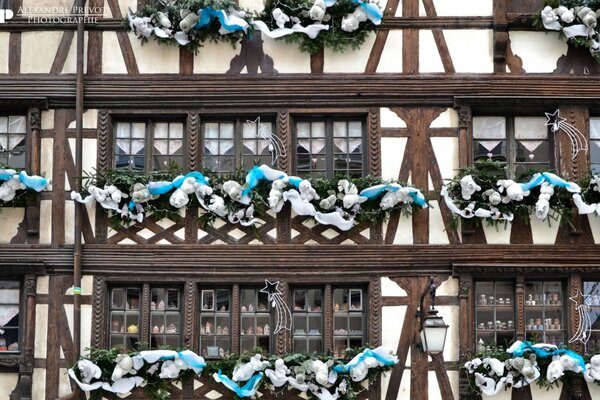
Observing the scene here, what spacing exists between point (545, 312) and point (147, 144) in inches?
235

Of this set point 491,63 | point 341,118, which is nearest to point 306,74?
Answer: point 341,118

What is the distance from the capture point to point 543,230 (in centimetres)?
1502

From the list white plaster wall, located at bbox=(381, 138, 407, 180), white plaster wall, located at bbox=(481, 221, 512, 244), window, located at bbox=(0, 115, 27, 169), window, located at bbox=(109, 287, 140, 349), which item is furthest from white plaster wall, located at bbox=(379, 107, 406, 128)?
window, located at bbox=(0, 115, 27, 169)

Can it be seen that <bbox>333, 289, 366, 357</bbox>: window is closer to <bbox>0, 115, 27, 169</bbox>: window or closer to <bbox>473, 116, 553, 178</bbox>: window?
<bbox>473, 116, 553, 178</bbox>: window

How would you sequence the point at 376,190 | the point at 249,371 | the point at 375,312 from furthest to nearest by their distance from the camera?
the point at 375,312
the point at 376,190
the point at 249,371

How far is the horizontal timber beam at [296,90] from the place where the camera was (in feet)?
49.7

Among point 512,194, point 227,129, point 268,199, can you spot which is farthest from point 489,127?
point 227,129

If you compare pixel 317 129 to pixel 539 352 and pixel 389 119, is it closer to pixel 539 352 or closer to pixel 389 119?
pixel 389 119

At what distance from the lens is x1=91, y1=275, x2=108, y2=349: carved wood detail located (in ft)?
48.7

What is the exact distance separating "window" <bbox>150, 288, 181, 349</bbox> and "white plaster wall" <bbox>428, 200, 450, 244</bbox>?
11.7 ft

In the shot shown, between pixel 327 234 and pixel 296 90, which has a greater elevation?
pixel 296 90

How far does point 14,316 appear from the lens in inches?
597

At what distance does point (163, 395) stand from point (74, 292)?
183cm

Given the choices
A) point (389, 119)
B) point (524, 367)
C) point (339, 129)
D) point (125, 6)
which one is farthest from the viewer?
point (125, 6)
